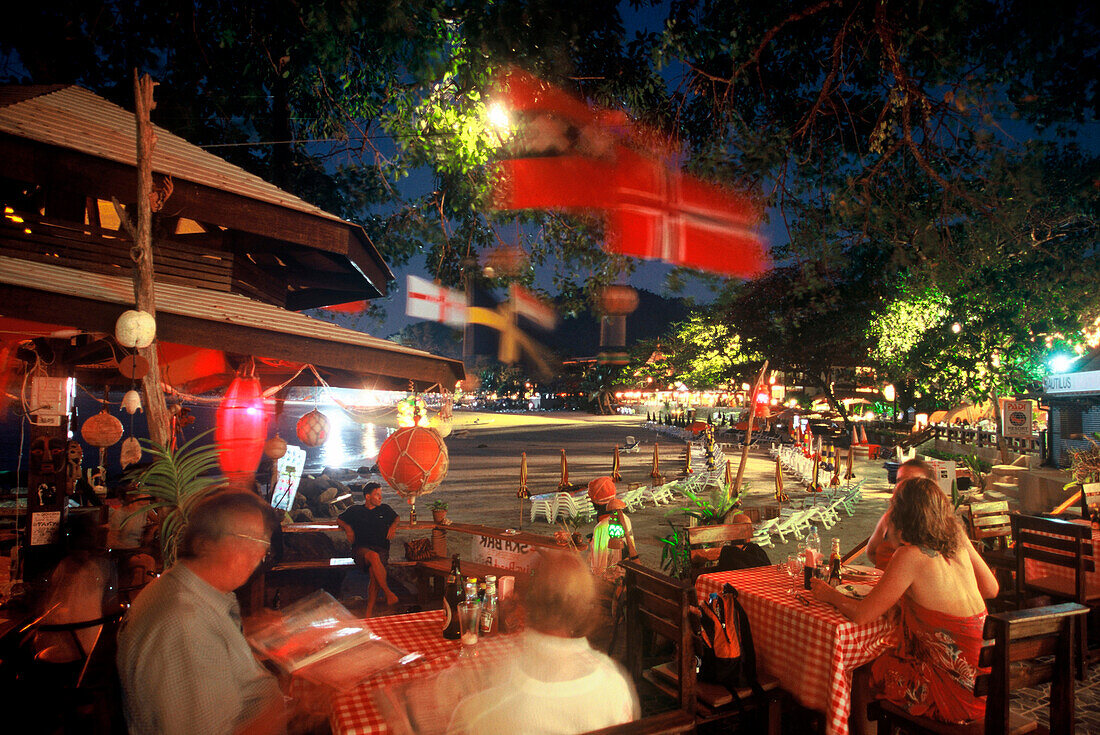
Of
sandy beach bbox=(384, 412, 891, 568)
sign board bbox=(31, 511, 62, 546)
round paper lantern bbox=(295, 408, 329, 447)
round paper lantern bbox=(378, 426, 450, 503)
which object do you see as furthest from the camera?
sandy beach bbox=(384, 412, 891, 568)

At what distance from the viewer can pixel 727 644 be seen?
3.41 meters

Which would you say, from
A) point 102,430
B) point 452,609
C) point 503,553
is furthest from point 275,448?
point 452,609

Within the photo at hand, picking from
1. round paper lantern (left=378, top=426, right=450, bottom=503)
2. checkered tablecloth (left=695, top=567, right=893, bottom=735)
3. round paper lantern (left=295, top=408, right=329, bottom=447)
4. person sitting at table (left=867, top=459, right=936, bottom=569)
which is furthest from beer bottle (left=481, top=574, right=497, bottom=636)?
round paper lantern (left=295, top=408, right=329, bottom=447)

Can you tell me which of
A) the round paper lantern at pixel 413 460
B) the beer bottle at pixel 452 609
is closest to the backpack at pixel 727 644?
the beer bottle at pixel 452 609

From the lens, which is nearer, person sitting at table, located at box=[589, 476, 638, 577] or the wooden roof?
person sitting at table, located at box=[589, 476, 638, 577]

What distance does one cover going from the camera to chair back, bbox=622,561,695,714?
291 cm

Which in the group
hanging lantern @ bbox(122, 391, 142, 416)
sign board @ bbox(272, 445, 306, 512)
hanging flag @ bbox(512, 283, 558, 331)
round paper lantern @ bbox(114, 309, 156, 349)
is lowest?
sign board @ bbox(272, 445, 306, 512)

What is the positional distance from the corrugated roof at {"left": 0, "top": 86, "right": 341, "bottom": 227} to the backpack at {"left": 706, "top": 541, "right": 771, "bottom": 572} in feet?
17.4

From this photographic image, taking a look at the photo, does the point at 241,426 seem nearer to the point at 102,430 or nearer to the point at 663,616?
the point at 102,430

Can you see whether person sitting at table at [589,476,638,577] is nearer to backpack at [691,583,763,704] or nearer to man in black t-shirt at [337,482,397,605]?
backpack at [691,583,763,704]

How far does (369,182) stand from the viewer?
13.2 m

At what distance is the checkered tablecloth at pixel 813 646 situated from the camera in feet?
10.6

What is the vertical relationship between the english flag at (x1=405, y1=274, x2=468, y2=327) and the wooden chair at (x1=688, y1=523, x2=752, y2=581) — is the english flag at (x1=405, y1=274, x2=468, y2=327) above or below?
above

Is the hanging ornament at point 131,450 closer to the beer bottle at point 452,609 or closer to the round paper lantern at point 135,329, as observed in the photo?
the round paper lantern at point 135,329
